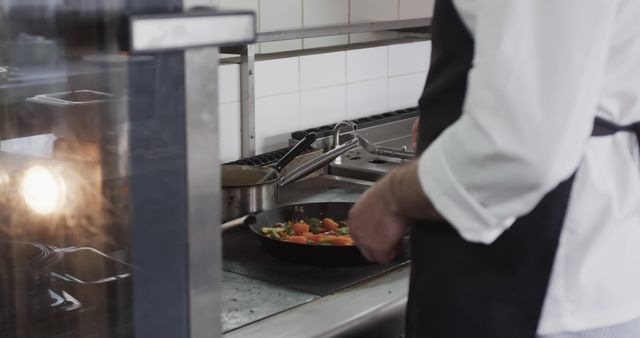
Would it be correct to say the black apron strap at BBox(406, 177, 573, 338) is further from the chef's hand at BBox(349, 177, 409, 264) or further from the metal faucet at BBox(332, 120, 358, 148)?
the metal faucet at BBox(332, 120, 358, 148)

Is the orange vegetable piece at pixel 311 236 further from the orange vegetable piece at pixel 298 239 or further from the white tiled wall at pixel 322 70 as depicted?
the white tiled wall at pixel 322 70

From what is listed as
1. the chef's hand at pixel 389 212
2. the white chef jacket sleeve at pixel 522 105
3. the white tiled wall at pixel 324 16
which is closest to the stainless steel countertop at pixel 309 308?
the chef's hand at pixel 389 212

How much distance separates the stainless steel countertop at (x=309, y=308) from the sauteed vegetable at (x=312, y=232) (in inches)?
4.4

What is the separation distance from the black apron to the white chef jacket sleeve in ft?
0.29

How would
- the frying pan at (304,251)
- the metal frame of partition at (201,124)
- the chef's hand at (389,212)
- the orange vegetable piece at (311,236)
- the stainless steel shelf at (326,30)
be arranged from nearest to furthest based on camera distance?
the metal frame of partition at (201,124) → the chef's hand at (389,212) → the frying pan at (304,251) → the orange vegetable piece at (311,236) → the stainless steel shelf at (326,30)

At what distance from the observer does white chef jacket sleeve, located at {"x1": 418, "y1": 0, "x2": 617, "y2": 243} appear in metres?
0.78

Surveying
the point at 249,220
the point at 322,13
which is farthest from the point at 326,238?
the point at 322,13

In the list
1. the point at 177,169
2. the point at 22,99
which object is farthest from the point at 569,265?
the point at 22,99

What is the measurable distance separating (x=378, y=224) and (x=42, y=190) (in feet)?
1.31

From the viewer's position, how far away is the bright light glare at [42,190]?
0.65 meters

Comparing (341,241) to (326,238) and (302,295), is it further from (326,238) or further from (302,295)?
(302,295)

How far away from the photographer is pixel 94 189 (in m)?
0.66

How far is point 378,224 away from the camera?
0.97 meters

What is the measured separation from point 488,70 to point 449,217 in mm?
135
